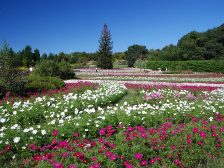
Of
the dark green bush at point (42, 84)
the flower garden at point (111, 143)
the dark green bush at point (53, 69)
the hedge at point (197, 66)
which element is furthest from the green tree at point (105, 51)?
the flower garden at point (111, 143)

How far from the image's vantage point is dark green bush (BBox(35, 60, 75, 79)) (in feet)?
86.2

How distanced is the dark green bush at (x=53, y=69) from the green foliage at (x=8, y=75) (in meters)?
9.78

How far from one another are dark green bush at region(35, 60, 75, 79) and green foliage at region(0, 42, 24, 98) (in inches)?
385

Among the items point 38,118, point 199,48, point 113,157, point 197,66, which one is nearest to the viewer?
point 113,157

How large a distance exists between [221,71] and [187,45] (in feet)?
46.0

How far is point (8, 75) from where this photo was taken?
15.9 metres

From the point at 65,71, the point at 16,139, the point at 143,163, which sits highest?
the point at 16,139

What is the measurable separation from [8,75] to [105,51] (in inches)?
1324

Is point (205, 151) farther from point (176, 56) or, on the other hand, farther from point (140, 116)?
point (176, 56)

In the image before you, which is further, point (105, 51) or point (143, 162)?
point (105, 51)

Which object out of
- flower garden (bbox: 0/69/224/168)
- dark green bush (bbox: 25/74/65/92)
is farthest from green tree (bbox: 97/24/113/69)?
flower garden (bbox: 0/69/224/168)

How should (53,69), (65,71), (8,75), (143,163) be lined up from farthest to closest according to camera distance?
1. (65,71)
2. (53,69)
3. (8,75)
4. (143,163)

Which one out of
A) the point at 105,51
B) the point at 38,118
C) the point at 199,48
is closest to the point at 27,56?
the point at 105,51

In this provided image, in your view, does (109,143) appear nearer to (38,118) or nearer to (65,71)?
(38,118)
